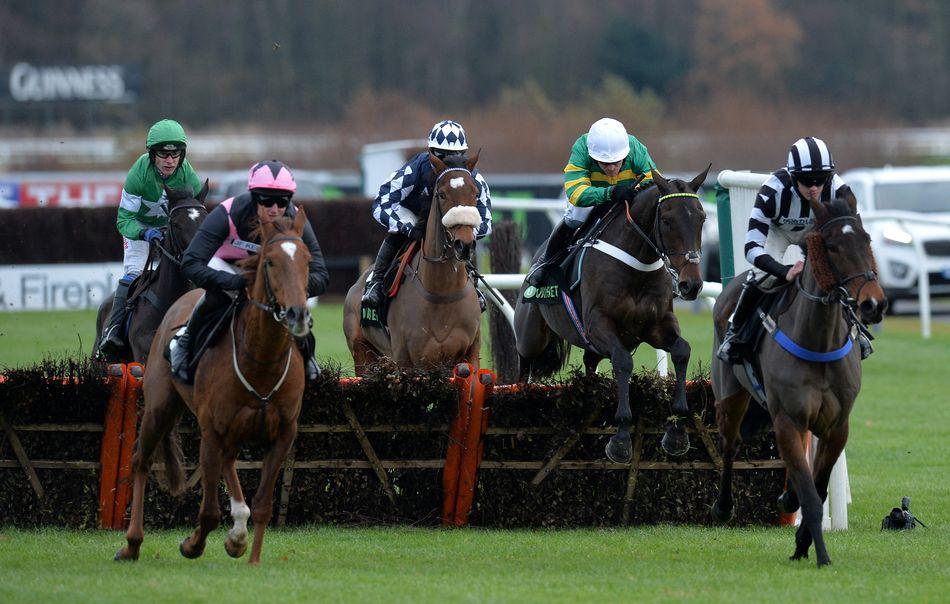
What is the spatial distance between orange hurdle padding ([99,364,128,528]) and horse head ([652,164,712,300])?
10.7 feet

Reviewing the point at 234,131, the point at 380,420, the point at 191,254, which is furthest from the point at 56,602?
the point at 234,131

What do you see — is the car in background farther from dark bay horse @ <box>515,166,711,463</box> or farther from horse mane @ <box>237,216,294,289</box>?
horse mane @ <box>237,216,294,289</box>

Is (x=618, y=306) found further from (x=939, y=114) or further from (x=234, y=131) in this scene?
(x=939, y=114)

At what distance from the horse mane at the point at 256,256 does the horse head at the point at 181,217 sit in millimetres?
1876

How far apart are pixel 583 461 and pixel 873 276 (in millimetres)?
2554

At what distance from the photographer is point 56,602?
6.14 m

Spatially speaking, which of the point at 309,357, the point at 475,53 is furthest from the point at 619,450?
the point at 475,53

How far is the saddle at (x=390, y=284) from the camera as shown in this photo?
10.2 metres

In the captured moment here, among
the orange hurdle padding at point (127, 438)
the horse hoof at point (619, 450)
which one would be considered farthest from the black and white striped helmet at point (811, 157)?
the orange hurdle padding at point (127, 438)

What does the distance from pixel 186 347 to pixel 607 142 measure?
3.30 m

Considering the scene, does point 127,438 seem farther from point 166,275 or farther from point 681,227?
point 681,227

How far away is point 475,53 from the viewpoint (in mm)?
55281

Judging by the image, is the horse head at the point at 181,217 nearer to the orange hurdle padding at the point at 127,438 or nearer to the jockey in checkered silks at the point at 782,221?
the orange hurdle padding at the point at 127,438

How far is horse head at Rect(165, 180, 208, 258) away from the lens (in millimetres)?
9086
